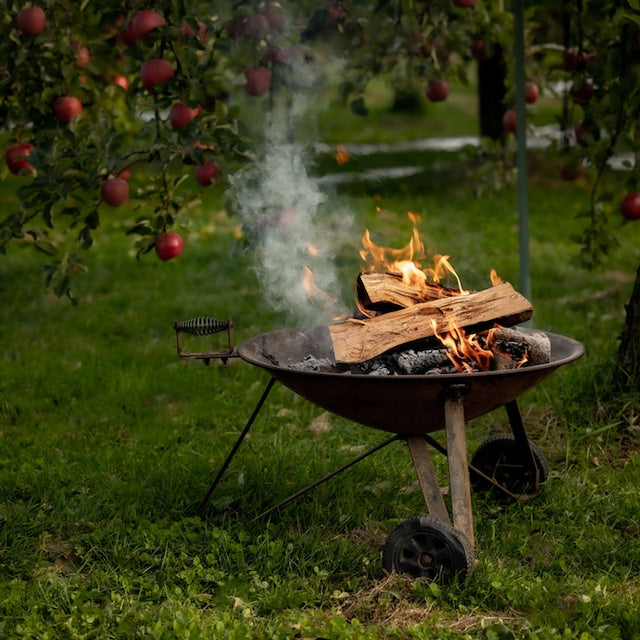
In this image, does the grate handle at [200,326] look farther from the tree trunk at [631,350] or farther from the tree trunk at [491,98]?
the tree trunk at [491,98]

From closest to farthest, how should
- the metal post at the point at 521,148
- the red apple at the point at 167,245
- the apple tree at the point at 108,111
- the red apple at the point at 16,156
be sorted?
the apple tree at the point at 108,111 < the red apple at the point at 167,245 < the red apple at the point at 16,156 < the metal post at the point at 521,148

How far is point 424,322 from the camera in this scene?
3631 mm

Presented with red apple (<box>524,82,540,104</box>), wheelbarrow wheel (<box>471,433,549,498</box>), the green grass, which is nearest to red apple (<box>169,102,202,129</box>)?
the green grass

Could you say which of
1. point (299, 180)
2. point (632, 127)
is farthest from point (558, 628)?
point (632, 127)

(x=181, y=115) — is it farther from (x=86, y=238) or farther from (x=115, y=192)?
(x=86, y=238)

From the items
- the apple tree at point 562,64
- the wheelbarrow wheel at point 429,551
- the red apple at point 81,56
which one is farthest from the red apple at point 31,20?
the wheelbarrow wheel at point 429,551

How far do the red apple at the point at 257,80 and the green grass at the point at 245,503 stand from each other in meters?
0.82

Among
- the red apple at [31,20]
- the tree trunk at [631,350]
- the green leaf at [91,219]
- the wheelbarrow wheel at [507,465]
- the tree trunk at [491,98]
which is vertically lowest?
the tree trunk at [491,98]

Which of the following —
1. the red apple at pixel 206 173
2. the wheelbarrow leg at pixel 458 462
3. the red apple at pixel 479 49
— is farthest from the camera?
the red apple at pixel 479 49

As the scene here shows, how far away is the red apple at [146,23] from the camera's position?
4305 millimetres

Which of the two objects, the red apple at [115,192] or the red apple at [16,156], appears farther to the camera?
the red apple at [16,156]

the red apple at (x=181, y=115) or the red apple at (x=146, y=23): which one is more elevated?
the red apple at (x=146, y=23)

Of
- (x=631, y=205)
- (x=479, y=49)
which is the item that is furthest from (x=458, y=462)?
(x=479, y=49)

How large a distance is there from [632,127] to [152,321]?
10.9 feet
